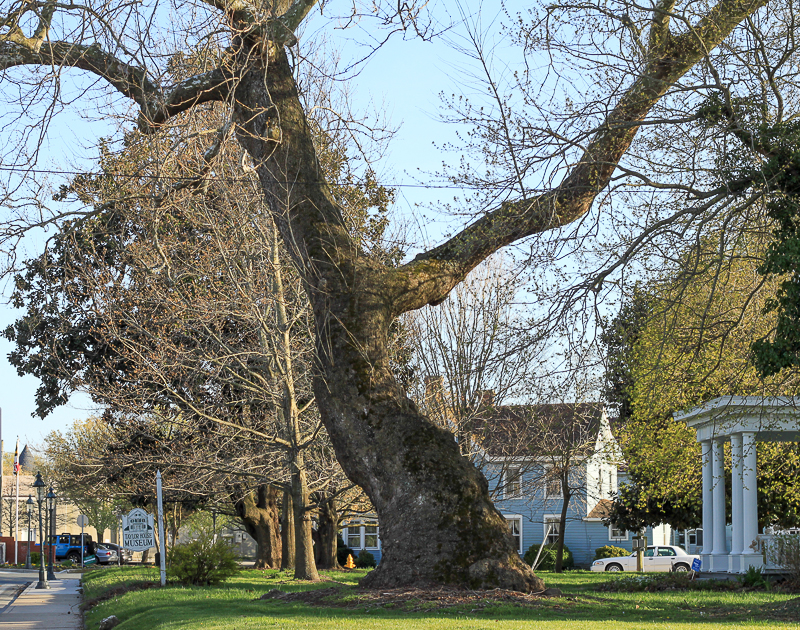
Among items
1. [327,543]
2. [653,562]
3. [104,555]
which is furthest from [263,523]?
[104,555]

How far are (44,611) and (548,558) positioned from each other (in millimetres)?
27206

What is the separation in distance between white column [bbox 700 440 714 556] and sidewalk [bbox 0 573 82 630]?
14.8 m

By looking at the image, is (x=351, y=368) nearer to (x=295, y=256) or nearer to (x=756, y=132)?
(x=295, y=256)

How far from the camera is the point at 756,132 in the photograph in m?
10.9

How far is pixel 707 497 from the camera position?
22.7 meters

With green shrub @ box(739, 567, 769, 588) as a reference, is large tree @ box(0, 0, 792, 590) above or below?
above

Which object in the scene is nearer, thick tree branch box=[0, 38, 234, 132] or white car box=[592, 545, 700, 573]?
thick tree branch box=[0, 38, 234, 132]

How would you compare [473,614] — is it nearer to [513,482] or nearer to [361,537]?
[513,482]

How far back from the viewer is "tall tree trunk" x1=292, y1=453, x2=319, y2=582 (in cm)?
2138

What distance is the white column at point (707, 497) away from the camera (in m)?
22.0

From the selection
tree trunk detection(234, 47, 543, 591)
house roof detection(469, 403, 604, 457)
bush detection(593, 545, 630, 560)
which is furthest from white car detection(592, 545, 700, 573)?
tree trunk detection(234, 47, 543, 591)

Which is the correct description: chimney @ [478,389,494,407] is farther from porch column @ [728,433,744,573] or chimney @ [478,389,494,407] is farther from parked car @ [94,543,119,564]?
parked car @ [94,543,119,564]

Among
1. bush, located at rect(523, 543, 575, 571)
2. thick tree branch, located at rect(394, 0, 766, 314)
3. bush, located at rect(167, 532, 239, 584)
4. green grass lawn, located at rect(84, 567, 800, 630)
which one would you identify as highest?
thick tree branch, located at rect(394, 0, 766, 314)

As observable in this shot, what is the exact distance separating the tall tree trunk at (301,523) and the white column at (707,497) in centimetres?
988
